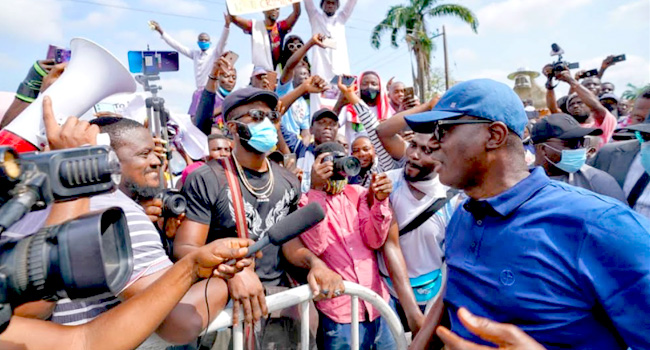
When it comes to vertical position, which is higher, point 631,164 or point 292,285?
point 631,164

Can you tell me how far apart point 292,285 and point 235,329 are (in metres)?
1.02

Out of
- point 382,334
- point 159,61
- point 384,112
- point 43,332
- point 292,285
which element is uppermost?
point 159,61

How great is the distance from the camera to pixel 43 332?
1319mm

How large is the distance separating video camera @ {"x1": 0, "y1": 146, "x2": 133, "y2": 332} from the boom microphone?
661 mm

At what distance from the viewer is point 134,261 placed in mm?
1690

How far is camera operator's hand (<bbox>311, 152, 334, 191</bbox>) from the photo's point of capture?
116 inches

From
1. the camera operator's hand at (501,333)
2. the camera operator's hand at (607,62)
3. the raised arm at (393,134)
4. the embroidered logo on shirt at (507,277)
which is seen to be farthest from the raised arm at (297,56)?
the camera operator's hand at (607,62)

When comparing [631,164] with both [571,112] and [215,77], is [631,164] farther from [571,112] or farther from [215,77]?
[215,77]

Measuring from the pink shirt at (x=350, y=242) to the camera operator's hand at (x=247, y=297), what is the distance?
91cm

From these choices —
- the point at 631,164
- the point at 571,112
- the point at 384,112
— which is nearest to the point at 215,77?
the point at 384,112

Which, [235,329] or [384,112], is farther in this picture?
[384,112]

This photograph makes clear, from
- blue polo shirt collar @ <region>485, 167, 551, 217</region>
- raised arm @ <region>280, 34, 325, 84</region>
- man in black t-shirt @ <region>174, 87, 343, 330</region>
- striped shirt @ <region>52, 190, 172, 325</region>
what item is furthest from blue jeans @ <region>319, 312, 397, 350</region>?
raised arm @ <region>280, 34, 325, 84</region>

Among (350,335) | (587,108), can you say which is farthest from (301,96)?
(587,108)

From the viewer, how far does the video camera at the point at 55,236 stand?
2.93 feet
